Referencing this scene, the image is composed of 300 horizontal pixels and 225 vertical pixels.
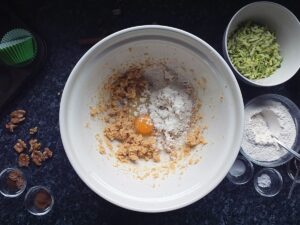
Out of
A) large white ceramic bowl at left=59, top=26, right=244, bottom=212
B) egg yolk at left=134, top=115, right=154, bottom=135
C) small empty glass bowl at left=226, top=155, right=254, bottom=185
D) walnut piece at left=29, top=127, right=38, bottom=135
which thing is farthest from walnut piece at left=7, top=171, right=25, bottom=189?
small empty glass bowl at left=226, top=155, right=254, bottom=185

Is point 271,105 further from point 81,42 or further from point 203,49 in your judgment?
point 81,42

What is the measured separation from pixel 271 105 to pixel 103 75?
0.59 metres

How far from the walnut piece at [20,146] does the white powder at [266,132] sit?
76 centimetres

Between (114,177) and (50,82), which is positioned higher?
(50,82)

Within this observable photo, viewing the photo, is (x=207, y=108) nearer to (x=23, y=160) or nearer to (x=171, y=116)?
(x=171, y=116)

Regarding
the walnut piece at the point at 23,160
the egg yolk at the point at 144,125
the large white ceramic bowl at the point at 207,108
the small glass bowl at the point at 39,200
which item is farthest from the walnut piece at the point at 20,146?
the egg yolk at the point at 144,125

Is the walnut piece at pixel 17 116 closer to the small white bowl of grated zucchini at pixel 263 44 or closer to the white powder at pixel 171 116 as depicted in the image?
the white powder at pixel 171 116

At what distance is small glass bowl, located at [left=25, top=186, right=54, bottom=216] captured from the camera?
1635mm

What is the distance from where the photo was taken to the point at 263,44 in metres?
1.64

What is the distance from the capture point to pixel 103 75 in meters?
1.53

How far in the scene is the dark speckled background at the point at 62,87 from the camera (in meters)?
1.65

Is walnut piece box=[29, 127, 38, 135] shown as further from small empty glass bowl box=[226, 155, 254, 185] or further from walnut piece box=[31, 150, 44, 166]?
small empty glass bowl box=[226, 155, 254, 185]

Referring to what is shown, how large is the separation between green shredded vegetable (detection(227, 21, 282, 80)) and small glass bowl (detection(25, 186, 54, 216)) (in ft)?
2.56

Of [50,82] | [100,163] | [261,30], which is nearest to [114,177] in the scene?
[100,163]
